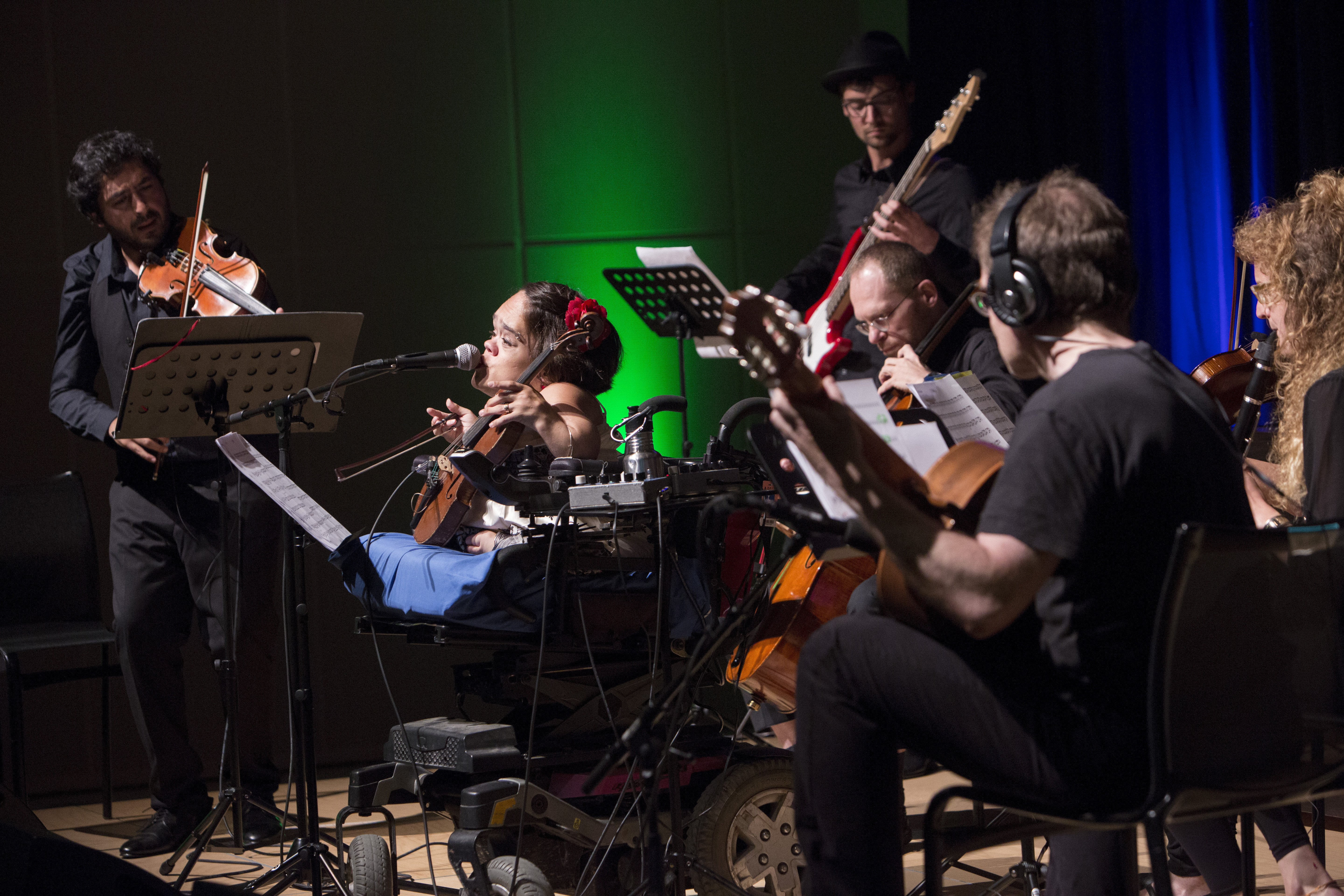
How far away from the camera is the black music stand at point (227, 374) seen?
2.95 meters

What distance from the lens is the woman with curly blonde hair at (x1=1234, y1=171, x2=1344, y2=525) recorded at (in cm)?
271

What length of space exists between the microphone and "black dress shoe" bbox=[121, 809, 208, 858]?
1558mm

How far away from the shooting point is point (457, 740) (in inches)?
108

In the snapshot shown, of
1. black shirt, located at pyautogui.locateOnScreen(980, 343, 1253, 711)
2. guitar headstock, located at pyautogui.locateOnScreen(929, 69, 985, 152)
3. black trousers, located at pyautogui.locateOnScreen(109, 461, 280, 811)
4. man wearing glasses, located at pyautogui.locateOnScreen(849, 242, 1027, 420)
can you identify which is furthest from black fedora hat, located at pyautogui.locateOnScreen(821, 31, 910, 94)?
black shirt, located at pyautogui.locateOnScreen(980, 343, 1253, 711)

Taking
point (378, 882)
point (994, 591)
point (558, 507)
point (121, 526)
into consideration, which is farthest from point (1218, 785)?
point (121, 526)

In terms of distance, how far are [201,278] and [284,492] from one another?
3.44 feet

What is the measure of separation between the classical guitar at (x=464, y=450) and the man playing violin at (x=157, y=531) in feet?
2.82

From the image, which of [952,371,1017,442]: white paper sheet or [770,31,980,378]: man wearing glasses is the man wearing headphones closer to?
[952,371,1017,442]: white paper sheet

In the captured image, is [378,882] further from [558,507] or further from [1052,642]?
[1052,642]

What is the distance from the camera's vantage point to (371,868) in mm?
2773

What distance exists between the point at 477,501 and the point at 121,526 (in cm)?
137

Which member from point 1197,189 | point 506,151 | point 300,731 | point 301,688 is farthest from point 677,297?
point 1197,189

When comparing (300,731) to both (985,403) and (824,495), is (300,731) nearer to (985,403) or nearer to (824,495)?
(824,495)

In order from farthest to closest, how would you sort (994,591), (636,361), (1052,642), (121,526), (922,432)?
(636,361) < (121,526) < (922,432) < (1052,642) < (994,591)
